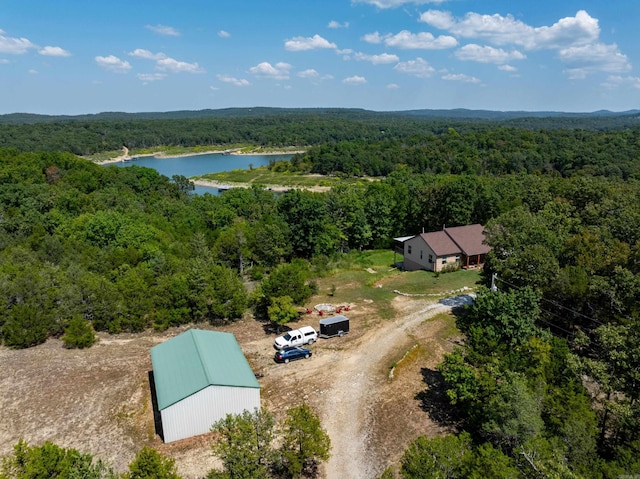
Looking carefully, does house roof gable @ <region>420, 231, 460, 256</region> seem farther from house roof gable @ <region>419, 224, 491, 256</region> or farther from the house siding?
the house siding

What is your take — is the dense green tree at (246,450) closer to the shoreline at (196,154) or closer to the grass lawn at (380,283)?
the grass lawn at (380,283)

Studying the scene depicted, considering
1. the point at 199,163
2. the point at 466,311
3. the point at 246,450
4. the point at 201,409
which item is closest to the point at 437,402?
the point at 466,311

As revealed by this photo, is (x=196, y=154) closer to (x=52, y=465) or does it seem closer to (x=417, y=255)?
(x=417, y=255)

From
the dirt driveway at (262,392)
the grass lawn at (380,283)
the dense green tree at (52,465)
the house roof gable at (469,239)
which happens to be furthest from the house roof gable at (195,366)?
the house roof gable at (469,239)

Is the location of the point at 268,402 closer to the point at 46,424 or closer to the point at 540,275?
the point at 46,424

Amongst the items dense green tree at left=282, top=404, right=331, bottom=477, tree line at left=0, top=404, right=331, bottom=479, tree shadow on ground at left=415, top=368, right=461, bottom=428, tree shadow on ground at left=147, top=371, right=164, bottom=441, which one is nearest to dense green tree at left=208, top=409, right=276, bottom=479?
tree line at left=0, top=404, right=331, bottom=479
